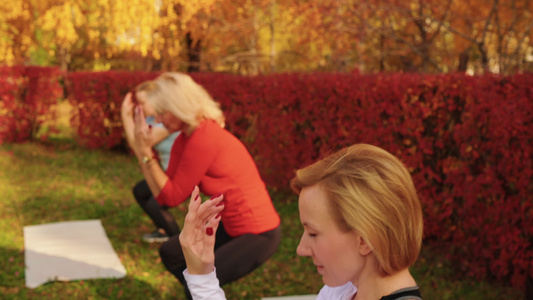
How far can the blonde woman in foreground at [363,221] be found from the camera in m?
1.47

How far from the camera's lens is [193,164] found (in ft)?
10.6

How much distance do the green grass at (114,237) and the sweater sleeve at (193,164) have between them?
5.07 feet

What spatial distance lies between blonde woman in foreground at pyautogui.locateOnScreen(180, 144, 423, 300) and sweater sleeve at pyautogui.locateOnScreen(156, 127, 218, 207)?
4.96 feet

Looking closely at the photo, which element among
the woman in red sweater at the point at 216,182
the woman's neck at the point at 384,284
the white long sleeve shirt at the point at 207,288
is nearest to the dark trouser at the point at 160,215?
the woman in red sweater at the point at 216,182

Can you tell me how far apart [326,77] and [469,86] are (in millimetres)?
2148

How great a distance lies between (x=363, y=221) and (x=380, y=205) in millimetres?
61

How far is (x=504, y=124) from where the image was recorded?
165 inches

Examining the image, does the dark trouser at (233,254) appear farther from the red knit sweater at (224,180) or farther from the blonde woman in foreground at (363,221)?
the blonde woman in foreground at (363,221)

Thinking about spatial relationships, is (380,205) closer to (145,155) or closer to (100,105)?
(145,155)

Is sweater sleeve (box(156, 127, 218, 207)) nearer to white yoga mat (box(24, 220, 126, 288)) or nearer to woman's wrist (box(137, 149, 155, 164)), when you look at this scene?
woman's wrist (box(137, 149, 155, 164))

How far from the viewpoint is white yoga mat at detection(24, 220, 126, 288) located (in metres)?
4.79

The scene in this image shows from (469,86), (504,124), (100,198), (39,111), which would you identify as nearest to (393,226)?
(504,124)

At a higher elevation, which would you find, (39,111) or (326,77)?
(326,77)

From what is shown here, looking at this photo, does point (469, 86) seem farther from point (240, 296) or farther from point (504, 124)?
point (240, 296)
